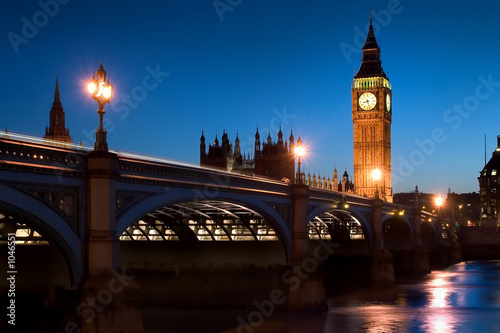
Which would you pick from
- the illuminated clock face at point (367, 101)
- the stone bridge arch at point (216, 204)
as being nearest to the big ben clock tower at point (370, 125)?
the illuminated clock face at point (367, 101)

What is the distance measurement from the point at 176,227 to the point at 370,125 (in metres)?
114

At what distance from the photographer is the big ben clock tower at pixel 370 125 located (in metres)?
154

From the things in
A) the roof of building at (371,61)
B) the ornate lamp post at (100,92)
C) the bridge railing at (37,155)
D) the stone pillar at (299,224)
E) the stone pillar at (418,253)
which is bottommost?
the stone pillar at (418,253)

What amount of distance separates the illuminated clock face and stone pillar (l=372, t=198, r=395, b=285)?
9033 cm

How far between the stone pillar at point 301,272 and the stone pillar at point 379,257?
23.0 meters

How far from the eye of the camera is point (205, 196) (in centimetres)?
3259

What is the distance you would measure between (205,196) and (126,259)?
619 inches

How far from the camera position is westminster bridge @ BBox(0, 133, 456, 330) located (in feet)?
75.8

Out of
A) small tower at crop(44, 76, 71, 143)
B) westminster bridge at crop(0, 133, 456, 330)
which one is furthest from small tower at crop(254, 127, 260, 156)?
westminster bridge at crop(0, 133, 456, 330)

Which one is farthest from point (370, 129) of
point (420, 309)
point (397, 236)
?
point (420, 309)

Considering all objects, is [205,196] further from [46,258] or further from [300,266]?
[300,266]

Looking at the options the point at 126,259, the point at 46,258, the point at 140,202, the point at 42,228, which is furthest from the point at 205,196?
the point at 126,259

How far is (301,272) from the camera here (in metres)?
42.1

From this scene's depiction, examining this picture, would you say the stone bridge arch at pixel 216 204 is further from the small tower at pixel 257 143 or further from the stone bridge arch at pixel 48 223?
the small tower at pixel 257 143
